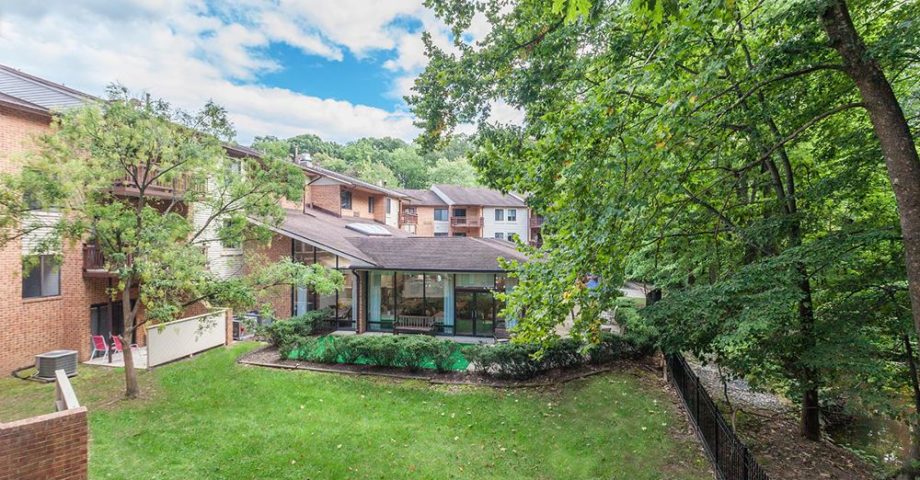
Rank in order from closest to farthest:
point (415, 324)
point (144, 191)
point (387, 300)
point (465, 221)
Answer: point (144, 191)
point (415, 324)
point (387, 300)
point (465, 221)

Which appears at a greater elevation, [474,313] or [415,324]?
[474,313]

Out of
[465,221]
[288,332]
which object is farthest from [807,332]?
[465,221]

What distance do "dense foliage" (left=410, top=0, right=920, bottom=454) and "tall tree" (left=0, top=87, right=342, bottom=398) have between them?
5417mm

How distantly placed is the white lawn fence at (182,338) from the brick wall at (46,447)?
6807 mm

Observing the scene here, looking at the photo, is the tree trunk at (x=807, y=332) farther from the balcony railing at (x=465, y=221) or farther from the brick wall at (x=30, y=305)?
the balcony railing at (x=465, y=221)

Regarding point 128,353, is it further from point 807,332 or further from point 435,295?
point 807,332

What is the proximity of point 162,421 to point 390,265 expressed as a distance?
9308mm

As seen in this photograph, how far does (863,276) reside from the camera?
632cm

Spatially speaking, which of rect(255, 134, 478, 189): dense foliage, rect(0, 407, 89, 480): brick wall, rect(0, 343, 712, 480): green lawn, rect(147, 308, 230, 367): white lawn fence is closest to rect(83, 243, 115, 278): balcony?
rect(147, 308, 230, 367): white lawn fence

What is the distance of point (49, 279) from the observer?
511 inches

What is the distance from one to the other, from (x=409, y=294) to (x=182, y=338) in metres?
8.44

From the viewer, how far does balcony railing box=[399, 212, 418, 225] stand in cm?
3622

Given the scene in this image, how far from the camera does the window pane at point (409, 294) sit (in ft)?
58.2

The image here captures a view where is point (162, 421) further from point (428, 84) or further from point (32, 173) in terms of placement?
point (428, 84)
